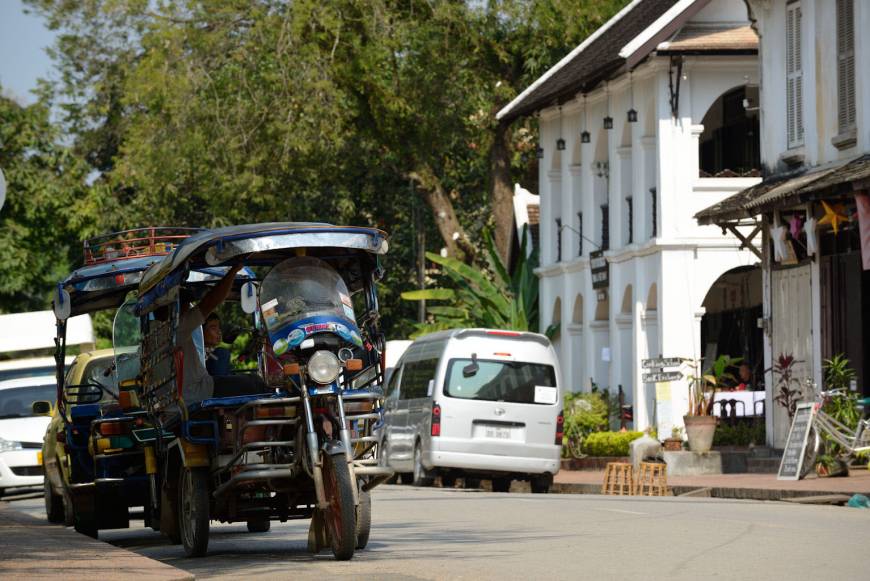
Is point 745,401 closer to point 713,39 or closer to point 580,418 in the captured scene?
point 580,418

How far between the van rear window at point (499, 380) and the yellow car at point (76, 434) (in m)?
7.48

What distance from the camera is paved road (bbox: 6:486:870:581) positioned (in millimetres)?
11539

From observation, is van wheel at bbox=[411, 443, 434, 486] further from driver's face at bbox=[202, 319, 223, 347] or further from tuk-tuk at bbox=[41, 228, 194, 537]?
driver's face at bbox=[202, 319, 223, 347]

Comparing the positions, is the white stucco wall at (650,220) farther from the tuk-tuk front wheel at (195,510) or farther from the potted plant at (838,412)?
the tuk-tuk front wheel at (195,510)

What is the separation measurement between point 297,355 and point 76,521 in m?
4.79

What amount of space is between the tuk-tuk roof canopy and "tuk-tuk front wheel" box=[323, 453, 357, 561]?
1.60 m

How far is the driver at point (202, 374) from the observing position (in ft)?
44.7

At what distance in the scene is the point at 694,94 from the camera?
34.6 metres

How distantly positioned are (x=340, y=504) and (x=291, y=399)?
32.7 inches

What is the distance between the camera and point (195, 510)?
43.0 feet

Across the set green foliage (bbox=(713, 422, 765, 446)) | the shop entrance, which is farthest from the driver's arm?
the shop entrance

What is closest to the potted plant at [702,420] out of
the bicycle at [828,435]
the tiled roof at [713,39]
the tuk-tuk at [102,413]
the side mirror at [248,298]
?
the bicycle at [828,435]

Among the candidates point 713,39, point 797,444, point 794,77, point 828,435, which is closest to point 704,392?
point 794,77

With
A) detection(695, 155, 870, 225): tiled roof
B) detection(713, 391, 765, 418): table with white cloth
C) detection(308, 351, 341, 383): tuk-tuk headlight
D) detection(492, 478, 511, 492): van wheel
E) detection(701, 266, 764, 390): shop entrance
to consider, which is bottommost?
detection(492, 478, 511, 492): van wheel
